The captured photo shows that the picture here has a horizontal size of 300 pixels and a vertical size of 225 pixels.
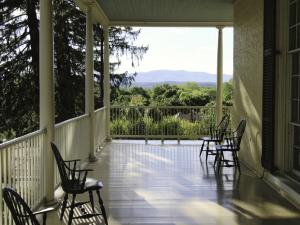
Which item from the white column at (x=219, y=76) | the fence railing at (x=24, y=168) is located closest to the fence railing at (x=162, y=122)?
the white column at (x=219, y=76)

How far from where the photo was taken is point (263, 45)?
19.8 ft

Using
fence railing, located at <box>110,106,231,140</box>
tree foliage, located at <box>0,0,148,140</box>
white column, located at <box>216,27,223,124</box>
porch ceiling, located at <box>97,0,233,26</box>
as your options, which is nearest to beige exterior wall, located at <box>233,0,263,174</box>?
porch ceiling, located at <box>97,0,233,26</box>

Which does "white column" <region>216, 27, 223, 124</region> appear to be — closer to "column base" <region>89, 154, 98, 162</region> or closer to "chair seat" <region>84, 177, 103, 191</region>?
"column base" <region>89, 154, 98, 162</region>

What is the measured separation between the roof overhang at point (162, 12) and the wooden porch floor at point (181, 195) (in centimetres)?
303

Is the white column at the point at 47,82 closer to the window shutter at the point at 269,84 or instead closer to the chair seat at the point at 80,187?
the chair seat at the point at 80,187

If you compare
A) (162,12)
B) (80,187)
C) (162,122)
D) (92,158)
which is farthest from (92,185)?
(162,122)

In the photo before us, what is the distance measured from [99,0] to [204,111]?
13.7 feet

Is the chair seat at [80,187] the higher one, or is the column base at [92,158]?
the chair seat at [80,187]

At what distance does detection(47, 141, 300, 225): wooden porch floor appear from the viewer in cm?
428

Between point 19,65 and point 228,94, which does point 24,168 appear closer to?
point 19,65

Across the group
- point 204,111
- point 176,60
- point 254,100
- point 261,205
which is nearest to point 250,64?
point 254,100

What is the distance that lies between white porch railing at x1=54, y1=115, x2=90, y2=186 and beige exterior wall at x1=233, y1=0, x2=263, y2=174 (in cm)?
285

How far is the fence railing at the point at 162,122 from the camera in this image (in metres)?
10.4

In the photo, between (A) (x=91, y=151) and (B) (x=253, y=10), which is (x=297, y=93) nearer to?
(B) (x=253, y=10)
